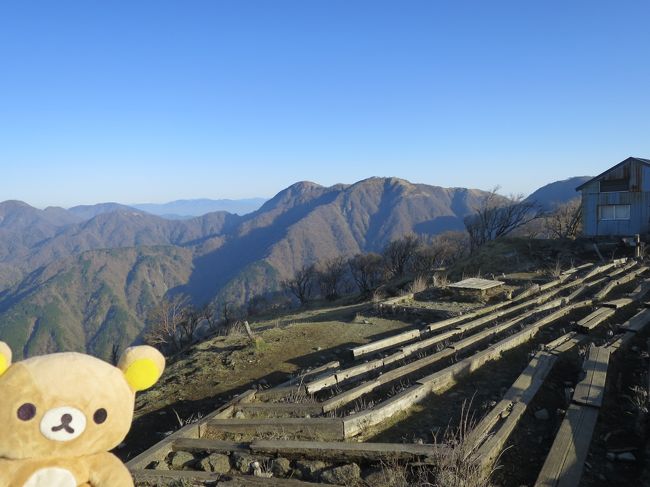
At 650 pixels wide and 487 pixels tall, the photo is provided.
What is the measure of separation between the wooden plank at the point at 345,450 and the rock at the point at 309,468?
0.10 m

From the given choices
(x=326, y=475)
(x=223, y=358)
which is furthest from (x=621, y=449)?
(x=223, y=358)

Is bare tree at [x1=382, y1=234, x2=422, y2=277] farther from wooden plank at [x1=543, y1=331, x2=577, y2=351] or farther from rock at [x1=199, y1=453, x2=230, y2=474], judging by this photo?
rock at [x1=199, y1=453, x2=230, y2=474]

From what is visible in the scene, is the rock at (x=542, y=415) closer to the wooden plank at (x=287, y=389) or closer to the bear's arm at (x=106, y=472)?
the wooden plank at (x=287, y=389)

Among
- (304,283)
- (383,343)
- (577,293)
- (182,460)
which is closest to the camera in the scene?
(182,460)

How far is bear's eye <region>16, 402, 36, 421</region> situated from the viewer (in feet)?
7.99

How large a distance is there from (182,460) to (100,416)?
2.47 m

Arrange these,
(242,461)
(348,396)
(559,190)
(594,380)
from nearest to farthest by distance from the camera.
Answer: (242,461) < (594,380) < (348,396) < (559,190)

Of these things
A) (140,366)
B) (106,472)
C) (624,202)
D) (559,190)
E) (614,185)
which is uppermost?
(559,190)

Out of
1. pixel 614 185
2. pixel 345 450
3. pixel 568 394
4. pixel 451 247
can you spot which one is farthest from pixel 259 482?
pixel 451 247

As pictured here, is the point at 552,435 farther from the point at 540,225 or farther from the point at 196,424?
the point at 540,225

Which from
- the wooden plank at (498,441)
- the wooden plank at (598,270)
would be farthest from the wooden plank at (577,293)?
the wooden plank at (498,441)

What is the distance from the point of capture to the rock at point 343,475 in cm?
396

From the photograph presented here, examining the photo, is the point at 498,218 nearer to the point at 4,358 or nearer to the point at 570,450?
the point at 570,450

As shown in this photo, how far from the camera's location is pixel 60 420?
8.16 ft
